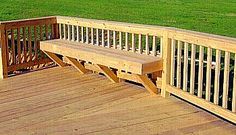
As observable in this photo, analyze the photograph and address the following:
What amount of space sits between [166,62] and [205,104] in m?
0.86

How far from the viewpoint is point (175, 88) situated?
18.9 feet

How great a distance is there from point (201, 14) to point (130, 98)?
10021 mm

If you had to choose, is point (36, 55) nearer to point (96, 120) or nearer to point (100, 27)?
point (100, 27)

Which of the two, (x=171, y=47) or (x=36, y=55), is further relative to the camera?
(x=36, y=55)

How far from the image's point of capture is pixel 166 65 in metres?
5.84

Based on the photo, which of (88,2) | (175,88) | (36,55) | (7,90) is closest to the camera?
(175,88)

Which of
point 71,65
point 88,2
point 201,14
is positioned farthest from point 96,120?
point 88,2

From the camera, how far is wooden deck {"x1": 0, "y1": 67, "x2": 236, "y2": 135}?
4871mm

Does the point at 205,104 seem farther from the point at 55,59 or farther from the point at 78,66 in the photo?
the point at 55,59

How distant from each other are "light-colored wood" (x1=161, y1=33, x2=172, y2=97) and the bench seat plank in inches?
3.0

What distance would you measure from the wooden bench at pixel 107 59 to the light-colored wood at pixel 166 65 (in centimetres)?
8

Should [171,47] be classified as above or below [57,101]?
above

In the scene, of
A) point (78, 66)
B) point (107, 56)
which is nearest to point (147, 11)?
point (78, 66)

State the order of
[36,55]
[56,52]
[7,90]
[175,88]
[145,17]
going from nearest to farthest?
[175,88], [7,90], [56,52], [36,55], [145,17]
